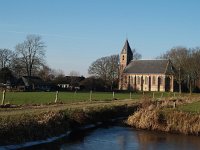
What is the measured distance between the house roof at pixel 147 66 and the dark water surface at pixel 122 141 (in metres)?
89.4

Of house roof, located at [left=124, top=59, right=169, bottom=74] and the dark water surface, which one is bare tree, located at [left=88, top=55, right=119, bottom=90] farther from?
the dark water surface

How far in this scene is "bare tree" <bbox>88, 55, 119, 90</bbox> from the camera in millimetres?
118519

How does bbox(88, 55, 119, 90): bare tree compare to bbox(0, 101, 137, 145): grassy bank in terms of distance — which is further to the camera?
bbox(88, 55, 119, 90): bare tree

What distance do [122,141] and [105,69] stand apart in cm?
9651

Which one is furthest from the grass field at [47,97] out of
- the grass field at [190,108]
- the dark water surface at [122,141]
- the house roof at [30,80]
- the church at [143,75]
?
the church at [143,75]

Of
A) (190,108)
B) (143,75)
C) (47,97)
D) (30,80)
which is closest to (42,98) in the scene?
(47,97)

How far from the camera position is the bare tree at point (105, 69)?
119 meters

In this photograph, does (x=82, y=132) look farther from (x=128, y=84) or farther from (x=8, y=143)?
(x=128, y=84)

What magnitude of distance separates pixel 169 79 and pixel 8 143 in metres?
104

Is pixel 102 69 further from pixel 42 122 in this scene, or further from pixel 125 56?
pixel 42 122

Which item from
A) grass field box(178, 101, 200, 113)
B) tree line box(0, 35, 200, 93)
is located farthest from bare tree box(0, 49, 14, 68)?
grass field box(178, 101, 200, 113)

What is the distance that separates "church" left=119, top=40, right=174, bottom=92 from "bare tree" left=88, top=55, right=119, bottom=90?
4.40 m

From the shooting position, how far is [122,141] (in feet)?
76.6

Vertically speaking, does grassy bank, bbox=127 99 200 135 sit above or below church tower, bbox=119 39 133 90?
below
